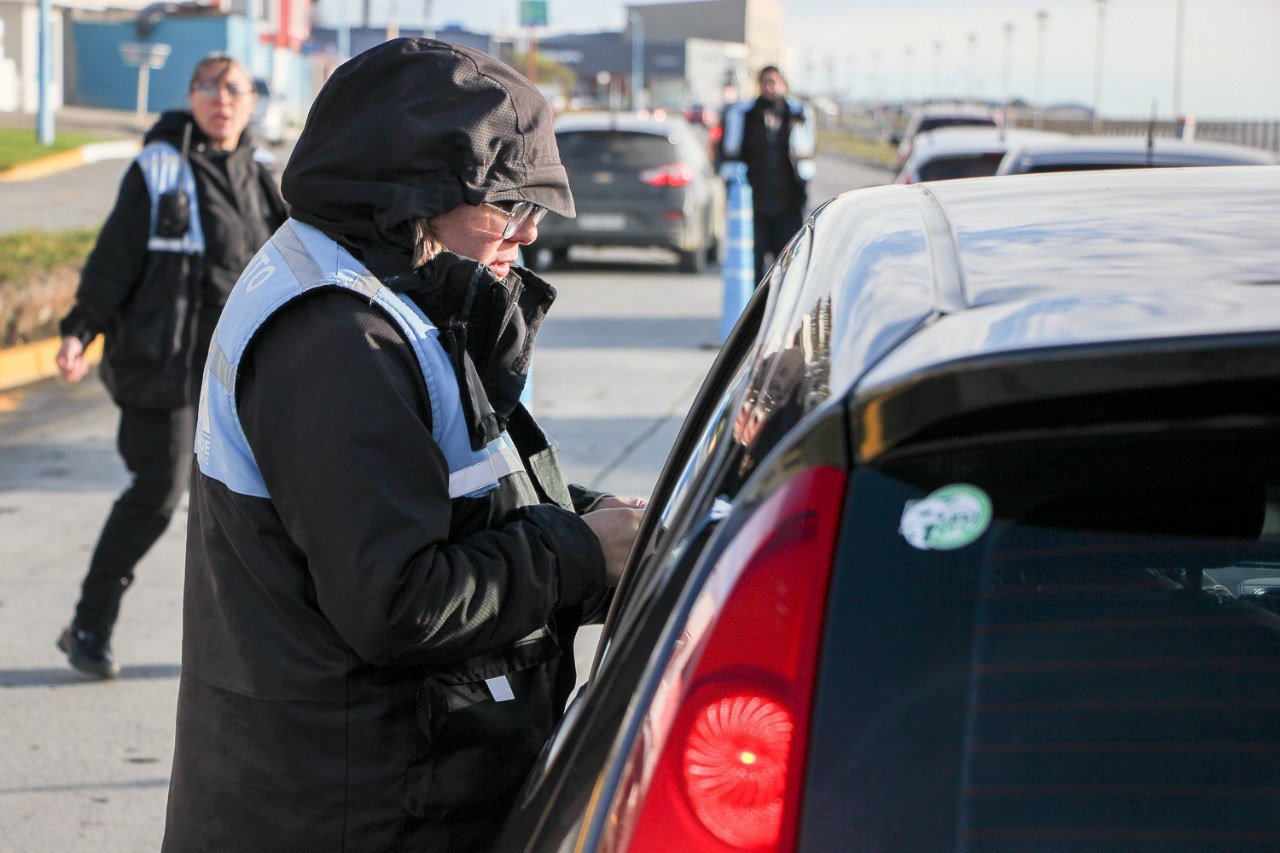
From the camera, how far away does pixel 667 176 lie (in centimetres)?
1534

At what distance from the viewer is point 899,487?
114 centimetres

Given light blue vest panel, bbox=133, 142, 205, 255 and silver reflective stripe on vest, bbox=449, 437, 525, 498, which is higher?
light blue vest panel, bbox=133, 142, 205, 255

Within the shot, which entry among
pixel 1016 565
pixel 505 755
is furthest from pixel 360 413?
pixel 1016 565

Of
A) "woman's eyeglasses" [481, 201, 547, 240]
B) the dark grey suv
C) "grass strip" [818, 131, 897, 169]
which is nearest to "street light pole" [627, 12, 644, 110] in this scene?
"grass strip" [818, 131, 897, 169]

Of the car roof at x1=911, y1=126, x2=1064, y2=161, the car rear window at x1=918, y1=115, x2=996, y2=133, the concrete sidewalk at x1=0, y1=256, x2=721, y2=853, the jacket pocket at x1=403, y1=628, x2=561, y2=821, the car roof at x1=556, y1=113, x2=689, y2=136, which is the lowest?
the concrete sidewalk at x1=0, y1=256, x2=721, y2=853

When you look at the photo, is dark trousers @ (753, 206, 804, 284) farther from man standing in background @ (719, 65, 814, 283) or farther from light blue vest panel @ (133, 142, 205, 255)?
light blue vest panel @ (133, 142, 205, 255)

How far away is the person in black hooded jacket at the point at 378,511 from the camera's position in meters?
1.82

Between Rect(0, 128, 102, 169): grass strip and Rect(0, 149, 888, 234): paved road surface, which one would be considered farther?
Rect(0, 128, 102, 169): grass strip

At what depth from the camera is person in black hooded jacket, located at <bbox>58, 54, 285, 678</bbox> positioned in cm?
464

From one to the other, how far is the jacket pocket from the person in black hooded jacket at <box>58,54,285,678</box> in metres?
2.89

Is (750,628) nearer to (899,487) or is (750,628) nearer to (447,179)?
(899,487)

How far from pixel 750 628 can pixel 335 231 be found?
1037mm

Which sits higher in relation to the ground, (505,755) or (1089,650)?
(1089,650)

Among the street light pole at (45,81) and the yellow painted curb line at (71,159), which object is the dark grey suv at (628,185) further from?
the street light pole at (45,81)
